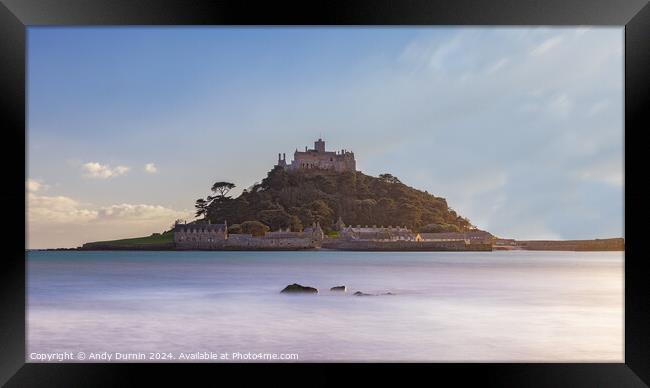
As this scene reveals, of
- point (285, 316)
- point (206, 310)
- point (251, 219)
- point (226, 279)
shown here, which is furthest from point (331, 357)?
point (251, 219)

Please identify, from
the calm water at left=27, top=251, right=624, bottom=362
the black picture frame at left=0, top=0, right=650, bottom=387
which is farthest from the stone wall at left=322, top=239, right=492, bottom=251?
the black picture frame at left=0, top=0, right=650, bottom=387

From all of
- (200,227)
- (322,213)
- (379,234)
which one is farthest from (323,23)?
(322,213)

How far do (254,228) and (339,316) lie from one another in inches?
Answer: 1293

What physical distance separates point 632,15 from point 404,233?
39699 millimetres

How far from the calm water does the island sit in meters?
12.9

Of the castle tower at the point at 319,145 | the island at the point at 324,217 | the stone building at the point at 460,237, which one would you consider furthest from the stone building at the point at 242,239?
the stone building at the point at 460,237

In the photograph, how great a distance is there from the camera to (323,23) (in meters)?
3.43

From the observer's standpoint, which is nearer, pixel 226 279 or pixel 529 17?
pixel 529 17

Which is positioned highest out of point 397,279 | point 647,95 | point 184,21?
point 184,21

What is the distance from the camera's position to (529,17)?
3.40 meters

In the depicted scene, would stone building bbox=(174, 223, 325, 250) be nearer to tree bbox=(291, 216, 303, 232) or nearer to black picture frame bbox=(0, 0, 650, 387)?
tree bbox=(291, 216, 303, 232)

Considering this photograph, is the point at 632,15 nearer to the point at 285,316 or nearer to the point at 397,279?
the point at 285,316

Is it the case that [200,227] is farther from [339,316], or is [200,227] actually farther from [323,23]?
[323,23]

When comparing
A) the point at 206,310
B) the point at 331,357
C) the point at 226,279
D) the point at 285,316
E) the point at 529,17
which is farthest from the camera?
the point at 226,279
